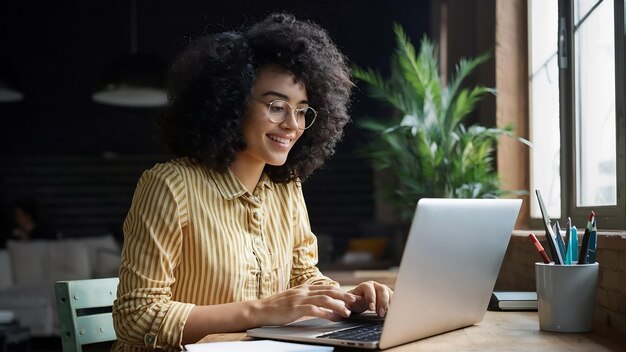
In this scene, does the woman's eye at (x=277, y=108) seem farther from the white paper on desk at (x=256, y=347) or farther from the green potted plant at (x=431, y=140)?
the green potted plant at (x=431, y=140)

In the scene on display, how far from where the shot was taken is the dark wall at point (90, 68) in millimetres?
8836

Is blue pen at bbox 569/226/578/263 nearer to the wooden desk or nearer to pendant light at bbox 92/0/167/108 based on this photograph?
the wooden desk

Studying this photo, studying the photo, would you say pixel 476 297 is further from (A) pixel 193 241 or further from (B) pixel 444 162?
(B) pixel 444 162

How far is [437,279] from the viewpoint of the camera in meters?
1.28

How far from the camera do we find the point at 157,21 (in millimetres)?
8898

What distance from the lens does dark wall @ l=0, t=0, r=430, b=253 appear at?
348 inches

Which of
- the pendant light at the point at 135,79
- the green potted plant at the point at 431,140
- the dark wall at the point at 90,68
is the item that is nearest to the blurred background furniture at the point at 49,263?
the dark wall at the point at 90,68

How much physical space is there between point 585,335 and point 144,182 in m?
0.85

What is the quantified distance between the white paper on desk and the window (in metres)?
1.07

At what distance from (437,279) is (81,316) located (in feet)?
2.74

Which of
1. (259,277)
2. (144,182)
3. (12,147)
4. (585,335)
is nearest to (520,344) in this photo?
(585,335)

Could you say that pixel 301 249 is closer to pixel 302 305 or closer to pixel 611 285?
pixel 302 305

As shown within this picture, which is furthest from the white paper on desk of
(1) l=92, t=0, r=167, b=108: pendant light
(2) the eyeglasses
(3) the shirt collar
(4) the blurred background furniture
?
(4) the blurred background furniture

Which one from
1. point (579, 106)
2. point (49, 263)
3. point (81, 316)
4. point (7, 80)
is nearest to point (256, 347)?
point (81, 316)
